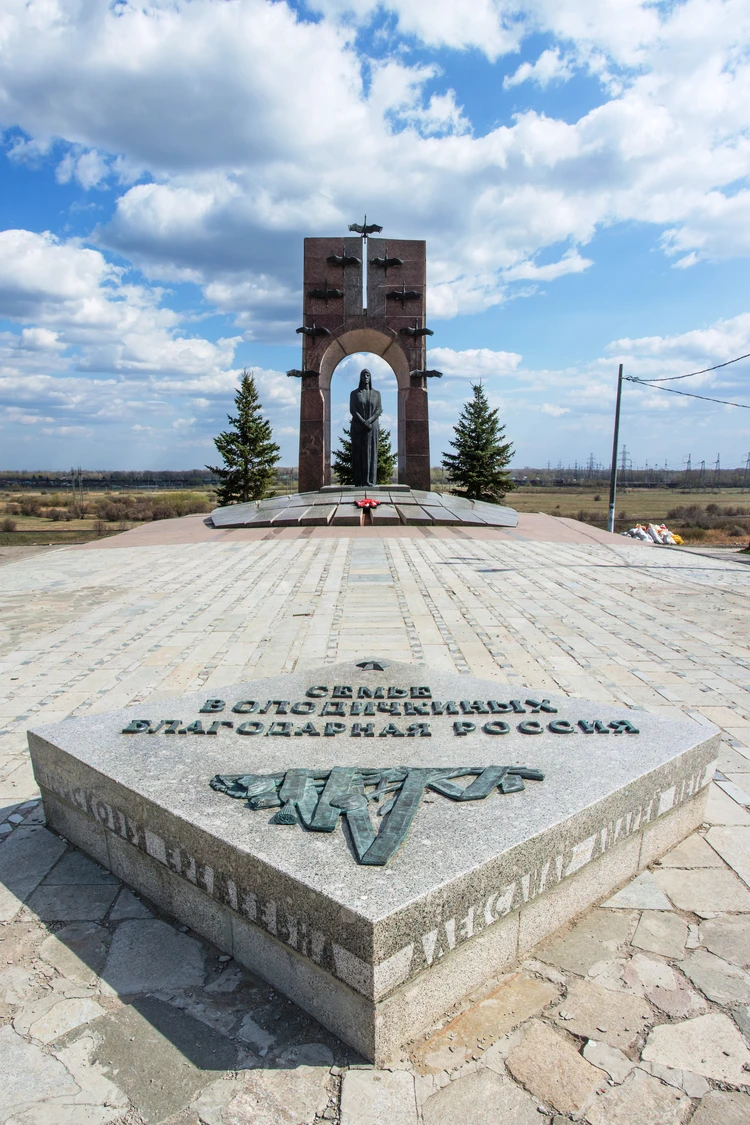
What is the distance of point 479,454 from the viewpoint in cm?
2991

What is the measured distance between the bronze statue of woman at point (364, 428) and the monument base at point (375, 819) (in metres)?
13.1

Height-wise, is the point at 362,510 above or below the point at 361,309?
below

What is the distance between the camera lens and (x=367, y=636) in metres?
6.18

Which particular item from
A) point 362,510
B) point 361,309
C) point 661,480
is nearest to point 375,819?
point 362,510

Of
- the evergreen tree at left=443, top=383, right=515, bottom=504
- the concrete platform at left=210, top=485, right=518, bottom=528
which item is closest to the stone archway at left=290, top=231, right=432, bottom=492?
the concrete platform at left=210, top=485, right=518, bottom=528

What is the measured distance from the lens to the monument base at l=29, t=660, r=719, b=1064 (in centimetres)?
203

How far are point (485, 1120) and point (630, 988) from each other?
0.72 metres

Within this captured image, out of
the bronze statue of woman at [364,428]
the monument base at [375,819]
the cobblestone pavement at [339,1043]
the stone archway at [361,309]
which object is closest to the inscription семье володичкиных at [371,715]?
the monument base at [375,819]

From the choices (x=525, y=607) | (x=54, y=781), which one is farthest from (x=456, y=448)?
(x=54, y=781)

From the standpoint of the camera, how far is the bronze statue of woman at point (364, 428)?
1630cm

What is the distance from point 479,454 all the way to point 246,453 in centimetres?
1005

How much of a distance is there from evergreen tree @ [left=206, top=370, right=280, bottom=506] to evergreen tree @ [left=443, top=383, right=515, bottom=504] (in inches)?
321

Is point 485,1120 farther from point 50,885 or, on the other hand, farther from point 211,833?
point 50,885

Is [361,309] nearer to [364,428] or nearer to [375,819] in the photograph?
[364,428]
